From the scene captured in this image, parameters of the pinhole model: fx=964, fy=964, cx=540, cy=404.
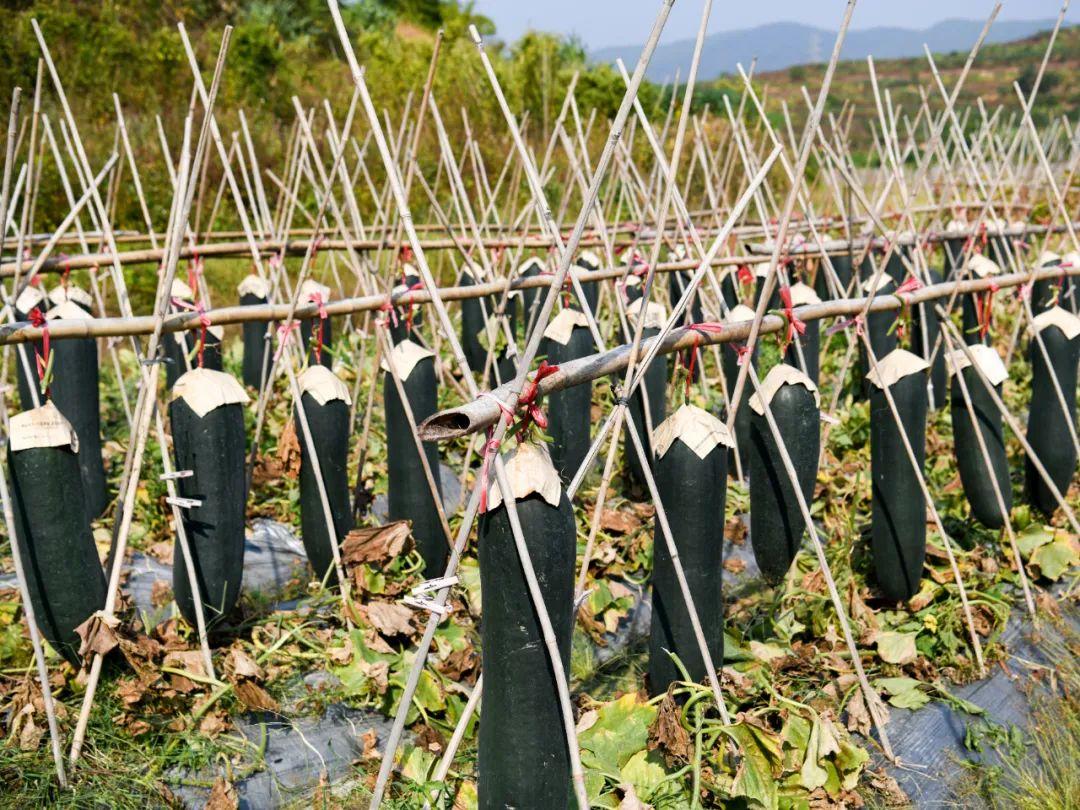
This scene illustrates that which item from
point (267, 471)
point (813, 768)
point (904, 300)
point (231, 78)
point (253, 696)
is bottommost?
point (813, 768)

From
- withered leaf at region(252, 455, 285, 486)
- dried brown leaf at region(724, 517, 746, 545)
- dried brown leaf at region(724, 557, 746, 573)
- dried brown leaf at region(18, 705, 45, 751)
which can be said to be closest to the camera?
dried brown leaf at region(18, 705, 45, 751)

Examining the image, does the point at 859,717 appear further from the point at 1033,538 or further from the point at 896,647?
the point at 1033,538

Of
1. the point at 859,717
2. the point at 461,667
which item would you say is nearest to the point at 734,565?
the point at 859,717

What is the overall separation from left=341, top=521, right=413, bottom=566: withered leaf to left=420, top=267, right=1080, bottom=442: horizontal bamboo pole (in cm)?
135

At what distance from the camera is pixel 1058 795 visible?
11.6 ft

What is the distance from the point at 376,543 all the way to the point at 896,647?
7.89 feet

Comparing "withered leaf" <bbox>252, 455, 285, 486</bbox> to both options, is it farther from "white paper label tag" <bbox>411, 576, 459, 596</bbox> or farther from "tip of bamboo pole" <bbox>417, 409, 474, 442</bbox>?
"tip of bamboo pole" <bbox>417, 409, 474, 442</bbox>

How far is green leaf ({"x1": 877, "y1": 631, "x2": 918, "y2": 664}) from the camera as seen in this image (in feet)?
14.1

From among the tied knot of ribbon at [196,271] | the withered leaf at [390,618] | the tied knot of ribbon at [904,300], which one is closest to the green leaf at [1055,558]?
the tied knot of ribbon at [904,300]

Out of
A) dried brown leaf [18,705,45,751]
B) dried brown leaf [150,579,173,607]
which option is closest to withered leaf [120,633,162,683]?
dried brown leaf [18,705,45,751]

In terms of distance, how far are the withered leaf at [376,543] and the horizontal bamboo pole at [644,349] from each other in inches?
53.1

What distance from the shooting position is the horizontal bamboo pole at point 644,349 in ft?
7.73

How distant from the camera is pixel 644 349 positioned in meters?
3.46

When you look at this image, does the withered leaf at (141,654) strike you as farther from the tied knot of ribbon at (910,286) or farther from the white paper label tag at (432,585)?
the tied knot of ribbon at (910,286)
